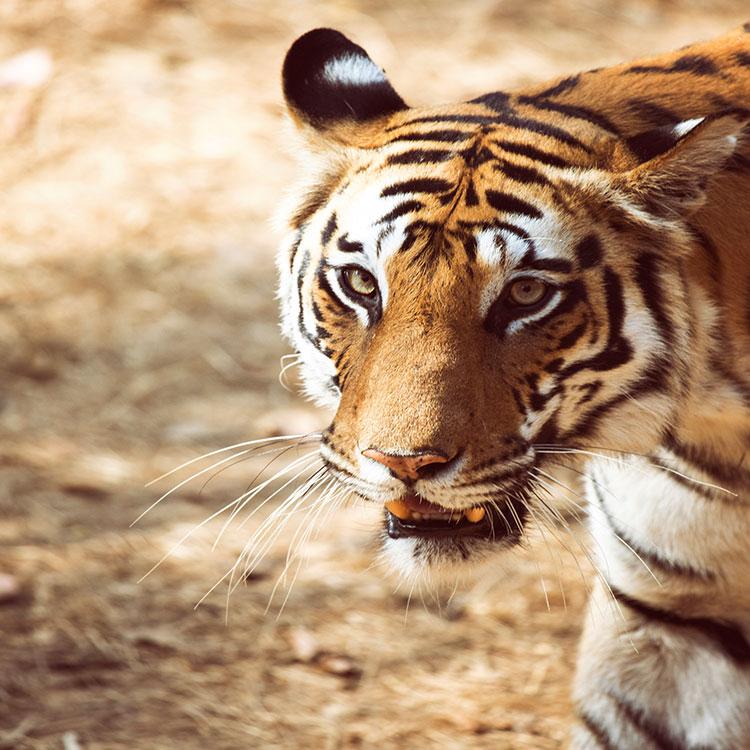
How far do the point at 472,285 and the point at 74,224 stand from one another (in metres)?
2.84

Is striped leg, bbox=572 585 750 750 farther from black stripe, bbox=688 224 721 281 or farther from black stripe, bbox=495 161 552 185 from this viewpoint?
black stripe, bbox=495 161 552 185

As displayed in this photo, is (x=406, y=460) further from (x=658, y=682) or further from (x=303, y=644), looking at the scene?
(x=303, y=644)

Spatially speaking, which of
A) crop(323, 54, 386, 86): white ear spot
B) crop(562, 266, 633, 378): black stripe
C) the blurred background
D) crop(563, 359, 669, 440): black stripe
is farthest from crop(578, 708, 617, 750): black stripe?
crop(323, 54, 386, 86): white ear spot

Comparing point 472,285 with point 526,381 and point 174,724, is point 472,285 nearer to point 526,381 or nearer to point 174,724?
point 526,381

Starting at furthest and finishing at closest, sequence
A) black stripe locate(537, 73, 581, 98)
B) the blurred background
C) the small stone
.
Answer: the small stone
the blurred background
black stripe locate(537, 73, 581, 98)

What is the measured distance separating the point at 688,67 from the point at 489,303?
574mm

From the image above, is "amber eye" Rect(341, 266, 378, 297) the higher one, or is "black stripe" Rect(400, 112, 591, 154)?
"black stripe" Rect(400, 112, 591, 154)

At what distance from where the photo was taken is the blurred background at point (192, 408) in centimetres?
254

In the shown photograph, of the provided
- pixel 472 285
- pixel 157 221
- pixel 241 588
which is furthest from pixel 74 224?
pixel 472 285

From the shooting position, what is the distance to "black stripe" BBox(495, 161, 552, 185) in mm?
1828

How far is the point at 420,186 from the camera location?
1.85 m

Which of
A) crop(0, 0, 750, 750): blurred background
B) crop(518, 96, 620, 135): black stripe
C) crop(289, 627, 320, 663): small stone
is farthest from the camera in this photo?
crop(289, 627, 320, 663): small stone

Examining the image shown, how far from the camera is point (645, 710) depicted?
7.29 feet

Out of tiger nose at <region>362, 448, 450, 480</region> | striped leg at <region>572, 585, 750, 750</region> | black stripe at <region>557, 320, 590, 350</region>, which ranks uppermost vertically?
black stripe at <region>557, 320, 590, 350</region>
